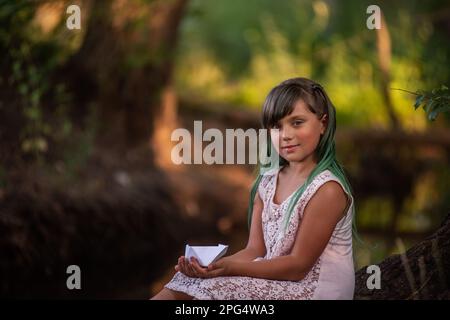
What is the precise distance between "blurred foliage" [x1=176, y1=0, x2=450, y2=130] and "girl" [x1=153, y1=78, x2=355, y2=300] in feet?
11.8

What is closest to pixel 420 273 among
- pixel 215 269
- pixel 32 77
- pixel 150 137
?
pixel 215 269

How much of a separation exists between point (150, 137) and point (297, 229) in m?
4.24

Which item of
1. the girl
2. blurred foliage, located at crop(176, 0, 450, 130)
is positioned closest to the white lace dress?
the girl

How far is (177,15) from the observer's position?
655 cm

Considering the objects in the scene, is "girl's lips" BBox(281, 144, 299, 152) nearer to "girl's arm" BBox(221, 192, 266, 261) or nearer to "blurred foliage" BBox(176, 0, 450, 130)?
"girl's arm" BBox(221, 192, 266, 261)

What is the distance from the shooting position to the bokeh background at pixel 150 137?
16.0ft

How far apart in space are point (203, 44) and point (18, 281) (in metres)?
8.16

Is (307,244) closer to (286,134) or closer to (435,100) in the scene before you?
(286,134)

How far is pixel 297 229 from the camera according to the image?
2551 millimetres

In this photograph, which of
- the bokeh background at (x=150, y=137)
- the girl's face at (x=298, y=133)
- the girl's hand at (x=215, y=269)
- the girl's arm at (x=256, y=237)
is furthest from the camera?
the bokeh background at (x=150, y=137)

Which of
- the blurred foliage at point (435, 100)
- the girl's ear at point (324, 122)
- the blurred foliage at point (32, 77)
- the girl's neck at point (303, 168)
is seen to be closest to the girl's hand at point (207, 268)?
the girl's neck at point (303, 168)

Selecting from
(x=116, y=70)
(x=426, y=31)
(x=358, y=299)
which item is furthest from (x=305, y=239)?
(x=426, y=31)

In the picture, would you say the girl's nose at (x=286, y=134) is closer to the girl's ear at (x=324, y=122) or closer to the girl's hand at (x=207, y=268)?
the girl's ear at (x=324, y=122)

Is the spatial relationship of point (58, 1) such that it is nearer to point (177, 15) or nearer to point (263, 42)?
point (177, 15)
